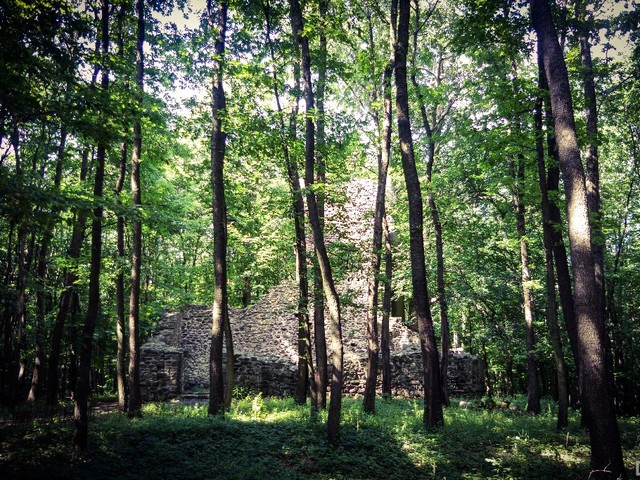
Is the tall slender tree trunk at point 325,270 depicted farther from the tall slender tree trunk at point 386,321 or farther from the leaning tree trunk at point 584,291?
the leaning tree trunk at point 584,291

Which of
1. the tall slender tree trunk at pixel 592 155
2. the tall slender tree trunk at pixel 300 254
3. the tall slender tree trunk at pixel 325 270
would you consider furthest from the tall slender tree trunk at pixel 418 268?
the tall slender tree trunk at pixel 592 155

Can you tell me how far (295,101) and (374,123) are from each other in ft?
13.6

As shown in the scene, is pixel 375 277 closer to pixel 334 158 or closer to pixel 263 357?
pixel 334 158

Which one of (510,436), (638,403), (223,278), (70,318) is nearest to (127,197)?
(223,278)

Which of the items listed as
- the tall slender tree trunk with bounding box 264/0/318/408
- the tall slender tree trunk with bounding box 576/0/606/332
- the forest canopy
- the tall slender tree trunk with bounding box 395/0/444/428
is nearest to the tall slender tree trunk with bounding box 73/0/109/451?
the forest canopy

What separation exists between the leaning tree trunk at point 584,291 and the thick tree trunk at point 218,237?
7.44 metres

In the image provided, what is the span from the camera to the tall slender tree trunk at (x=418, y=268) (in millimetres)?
8414

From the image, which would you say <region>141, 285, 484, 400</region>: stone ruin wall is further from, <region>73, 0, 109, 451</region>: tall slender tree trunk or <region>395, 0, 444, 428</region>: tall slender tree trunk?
<region>73, 0, 109, 451</region>: tall slender tree trunk

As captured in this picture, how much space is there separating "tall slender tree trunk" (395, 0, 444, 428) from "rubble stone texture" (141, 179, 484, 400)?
10.3 feet

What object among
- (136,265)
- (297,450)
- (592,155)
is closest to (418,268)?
(297,450)

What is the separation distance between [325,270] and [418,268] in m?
2.29

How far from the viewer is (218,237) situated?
402 inches

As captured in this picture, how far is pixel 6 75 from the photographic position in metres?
5.01

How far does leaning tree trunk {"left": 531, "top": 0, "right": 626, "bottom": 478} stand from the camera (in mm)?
5332
